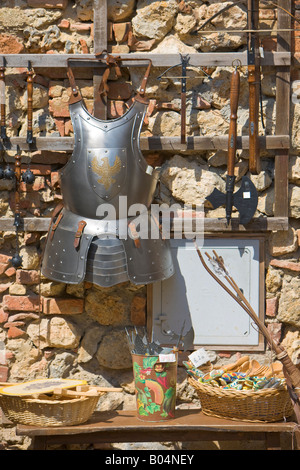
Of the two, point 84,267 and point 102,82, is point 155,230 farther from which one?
point 102,82

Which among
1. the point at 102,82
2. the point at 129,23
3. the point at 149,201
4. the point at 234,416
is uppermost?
the point at 129,23

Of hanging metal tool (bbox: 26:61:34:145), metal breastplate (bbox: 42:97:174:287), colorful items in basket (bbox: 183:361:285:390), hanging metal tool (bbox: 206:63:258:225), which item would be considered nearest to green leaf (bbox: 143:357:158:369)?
colorful items in basket (bbox: 183:361:285:390)

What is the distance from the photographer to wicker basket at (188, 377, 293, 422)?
3527 millimetres

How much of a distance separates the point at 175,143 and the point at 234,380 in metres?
1.23

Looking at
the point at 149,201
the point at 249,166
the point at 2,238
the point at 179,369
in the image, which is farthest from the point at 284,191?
the point at 2,238

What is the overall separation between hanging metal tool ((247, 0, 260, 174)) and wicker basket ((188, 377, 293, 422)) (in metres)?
1.10

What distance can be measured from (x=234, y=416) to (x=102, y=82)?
5.85 ft

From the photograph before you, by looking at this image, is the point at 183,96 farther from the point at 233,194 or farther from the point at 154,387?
the point at 154,387

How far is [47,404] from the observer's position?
3.43 metres

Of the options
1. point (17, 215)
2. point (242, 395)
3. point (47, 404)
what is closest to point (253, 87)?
point (17, 215)

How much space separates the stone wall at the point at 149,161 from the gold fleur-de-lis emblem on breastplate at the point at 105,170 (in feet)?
1.08

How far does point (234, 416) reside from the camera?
11.8 ft

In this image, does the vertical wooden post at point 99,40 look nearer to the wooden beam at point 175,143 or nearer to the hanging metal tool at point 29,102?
the wooden beam at point 175,143

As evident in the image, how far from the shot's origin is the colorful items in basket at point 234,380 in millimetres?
3584
